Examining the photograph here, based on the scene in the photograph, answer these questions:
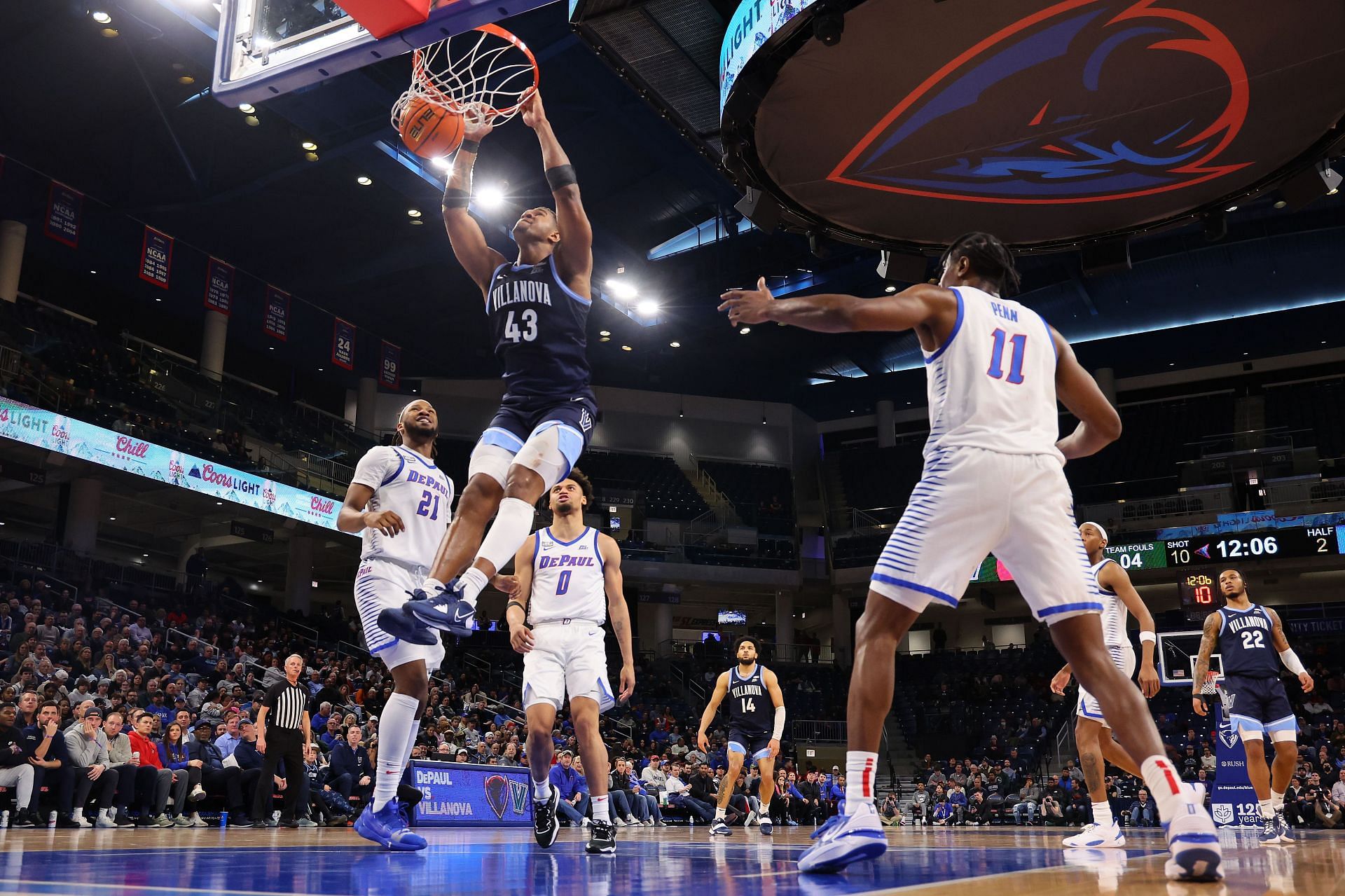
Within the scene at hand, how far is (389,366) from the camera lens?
2889 centimetres

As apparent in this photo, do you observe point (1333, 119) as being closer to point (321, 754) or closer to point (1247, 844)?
point (1247, 844)

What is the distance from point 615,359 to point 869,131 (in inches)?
943

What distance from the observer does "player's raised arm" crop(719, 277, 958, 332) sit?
3.33m

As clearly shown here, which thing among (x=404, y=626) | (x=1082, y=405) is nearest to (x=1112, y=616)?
(x=1082, y=405)

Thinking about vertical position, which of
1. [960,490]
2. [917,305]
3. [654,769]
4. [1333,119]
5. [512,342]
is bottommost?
[654,769]

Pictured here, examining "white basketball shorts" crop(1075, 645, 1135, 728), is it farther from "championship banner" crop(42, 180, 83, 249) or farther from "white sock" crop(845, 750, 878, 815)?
"championship banner" crop(42, 180, 83, 249)

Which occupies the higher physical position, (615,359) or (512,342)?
(615,359)

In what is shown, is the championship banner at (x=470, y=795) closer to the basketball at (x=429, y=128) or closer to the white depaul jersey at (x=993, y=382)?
the basketball at (x=429, y=128)

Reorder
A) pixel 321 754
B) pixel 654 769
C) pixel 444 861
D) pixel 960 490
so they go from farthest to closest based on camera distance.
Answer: pixel 654 769
pixel 321 754
pixel 444 861
pixel 960 490

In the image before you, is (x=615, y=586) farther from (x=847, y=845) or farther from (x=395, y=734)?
(x=847, y=845)

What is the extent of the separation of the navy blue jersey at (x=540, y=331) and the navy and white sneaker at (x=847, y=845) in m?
2.32

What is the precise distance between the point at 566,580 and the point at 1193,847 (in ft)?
12.7

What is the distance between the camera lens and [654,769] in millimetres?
18281

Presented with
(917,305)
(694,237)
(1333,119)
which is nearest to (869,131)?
(1333,119)
